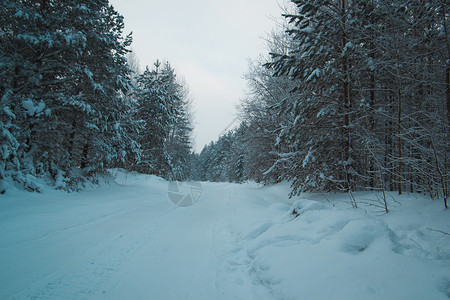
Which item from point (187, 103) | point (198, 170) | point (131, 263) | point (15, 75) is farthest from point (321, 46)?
point (198, 170)

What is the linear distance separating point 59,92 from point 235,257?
9160 mm

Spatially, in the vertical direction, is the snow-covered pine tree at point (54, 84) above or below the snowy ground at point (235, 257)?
above

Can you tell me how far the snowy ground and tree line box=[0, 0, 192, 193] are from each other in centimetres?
248

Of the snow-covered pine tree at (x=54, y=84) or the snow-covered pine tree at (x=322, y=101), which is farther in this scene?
the snow-covered pine tree at (x=54, y=84)

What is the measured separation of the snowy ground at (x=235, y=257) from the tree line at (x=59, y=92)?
2.48 m

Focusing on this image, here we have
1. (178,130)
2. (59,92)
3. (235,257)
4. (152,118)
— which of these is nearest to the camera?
(235,257)

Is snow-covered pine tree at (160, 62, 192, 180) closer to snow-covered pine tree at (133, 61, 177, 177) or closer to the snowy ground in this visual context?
snow-covered pine tree at (133, 61, 177, 177)

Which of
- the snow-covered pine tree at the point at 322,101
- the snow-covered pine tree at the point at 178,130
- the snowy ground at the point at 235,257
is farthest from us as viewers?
the snow-covered pine tree at the point at 178,130

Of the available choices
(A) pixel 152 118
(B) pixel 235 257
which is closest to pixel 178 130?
(A) pixel 152 118

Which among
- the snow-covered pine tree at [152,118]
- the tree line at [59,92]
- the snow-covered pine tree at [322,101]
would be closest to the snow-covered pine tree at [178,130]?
the snow-covered pine tree at [152,118]

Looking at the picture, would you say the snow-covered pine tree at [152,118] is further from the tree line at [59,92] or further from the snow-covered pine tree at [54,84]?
the snow-covered pine tree at [54,84]

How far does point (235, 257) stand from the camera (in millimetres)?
3621

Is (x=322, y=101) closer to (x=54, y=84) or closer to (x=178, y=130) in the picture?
(x=54, y=84)

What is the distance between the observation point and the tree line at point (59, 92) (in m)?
6.62
